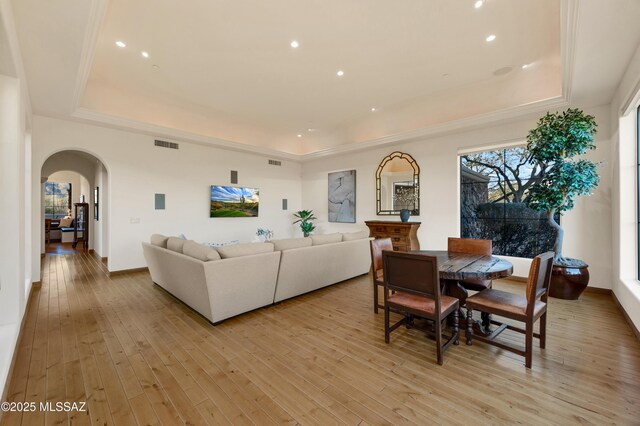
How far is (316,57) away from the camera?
157 inches

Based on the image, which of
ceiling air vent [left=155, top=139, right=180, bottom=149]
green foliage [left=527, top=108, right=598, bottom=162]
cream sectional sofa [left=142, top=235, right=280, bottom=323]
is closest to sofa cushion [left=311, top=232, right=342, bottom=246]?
cream sectional sofa [left=142, top=235, right=280, bottom=323]

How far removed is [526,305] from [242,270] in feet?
9.53

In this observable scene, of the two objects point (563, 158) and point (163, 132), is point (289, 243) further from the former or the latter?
point (163, 132)

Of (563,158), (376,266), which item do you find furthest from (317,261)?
(563,158)

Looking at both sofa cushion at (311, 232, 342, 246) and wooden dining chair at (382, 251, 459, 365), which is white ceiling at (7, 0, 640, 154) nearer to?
wooden dining chair at (382, 251, 459, 365)

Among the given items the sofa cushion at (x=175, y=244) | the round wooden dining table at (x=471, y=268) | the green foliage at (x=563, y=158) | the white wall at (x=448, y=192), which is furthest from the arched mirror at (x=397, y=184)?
the sofa cushion at (x=175, y=244)

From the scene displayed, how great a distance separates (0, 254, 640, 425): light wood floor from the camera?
1807 millimetres

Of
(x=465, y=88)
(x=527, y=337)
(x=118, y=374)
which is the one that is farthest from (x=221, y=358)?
(x=465, y=88)

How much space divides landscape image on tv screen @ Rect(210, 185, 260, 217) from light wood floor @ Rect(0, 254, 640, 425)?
12.6ft

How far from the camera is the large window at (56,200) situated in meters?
12.1

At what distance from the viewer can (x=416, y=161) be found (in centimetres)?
622

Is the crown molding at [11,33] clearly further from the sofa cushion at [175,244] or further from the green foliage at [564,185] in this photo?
the green foliage at [564,185]

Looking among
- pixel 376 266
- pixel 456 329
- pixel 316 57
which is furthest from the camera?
pixel 316 57

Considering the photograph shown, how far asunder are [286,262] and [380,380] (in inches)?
75.1
